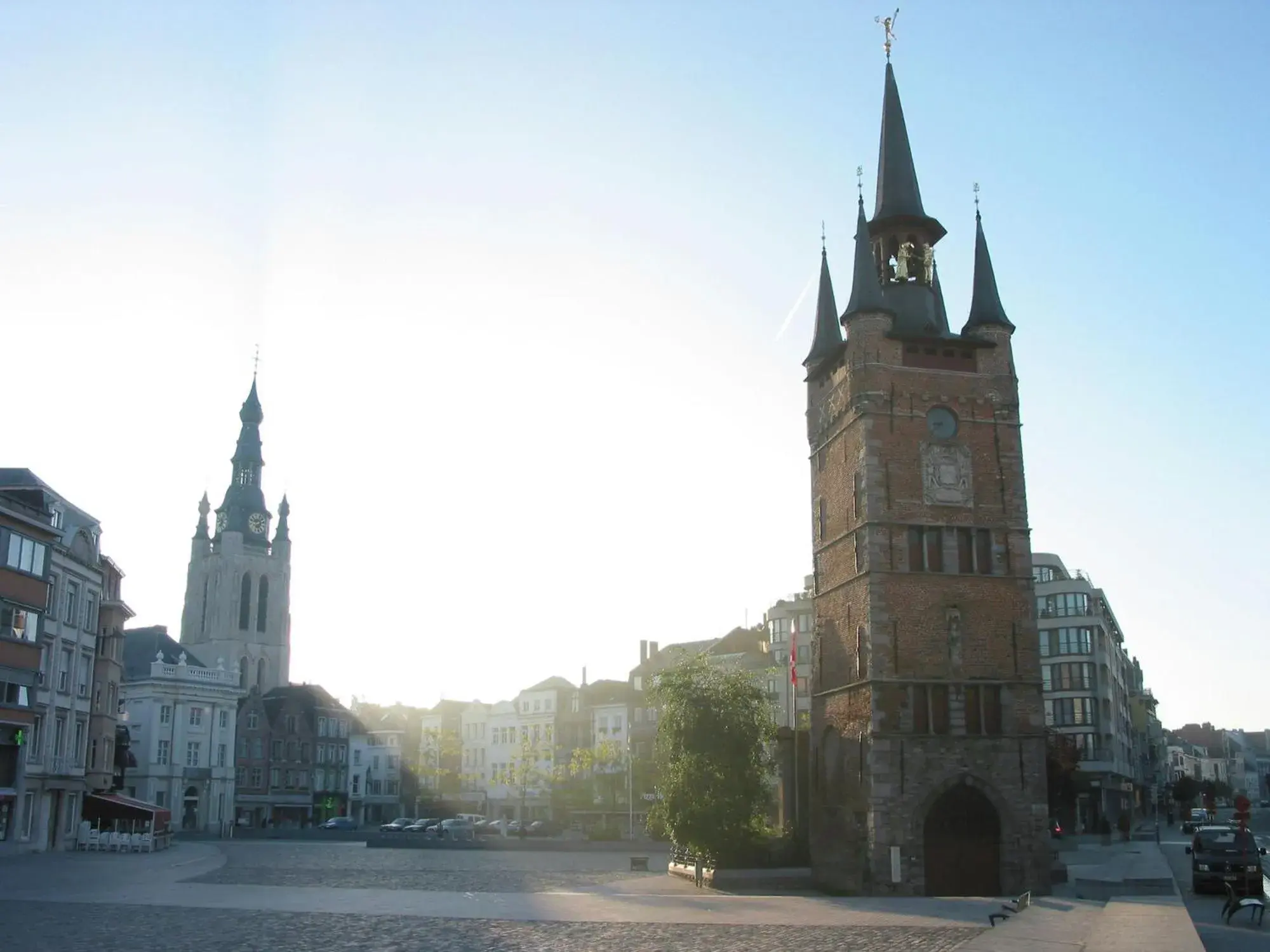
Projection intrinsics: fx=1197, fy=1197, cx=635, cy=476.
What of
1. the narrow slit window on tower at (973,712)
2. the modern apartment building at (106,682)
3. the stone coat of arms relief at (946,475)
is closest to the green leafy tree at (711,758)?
the narrow slit window on tower at (973,712)

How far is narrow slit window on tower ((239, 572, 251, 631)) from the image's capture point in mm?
129012

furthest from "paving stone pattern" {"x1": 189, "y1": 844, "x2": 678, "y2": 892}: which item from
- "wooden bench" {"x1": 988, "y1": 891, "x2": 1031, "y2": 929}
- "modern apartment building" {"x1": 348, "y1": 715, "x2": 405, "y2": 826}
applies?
"modern apartment building" {"x1": 348, "y1": 715, "x2": 405, "y2": 826}

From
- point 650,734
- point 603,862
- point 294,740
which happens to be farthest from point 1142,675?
point 603,862

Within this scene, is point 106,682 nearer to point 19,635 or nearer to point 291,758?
point 19,635

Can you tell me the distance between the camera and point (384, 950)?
2155 cm

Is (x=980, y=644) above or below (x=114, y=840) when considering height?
above

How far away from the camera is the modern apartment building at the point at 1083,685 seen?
304 feet

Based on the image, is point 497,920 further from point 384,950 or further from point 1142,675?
point 1142,675

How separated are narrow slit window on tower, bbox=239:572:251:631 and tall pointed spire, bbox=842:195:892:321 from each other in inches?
3967

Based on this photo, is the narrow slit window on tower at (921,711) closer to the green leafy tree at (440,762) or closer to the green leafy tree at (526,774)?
the green leafy tree at (526,774)

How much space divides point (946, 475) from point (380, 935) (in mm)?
25798

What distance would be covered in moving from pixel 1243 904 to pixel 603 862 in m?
32.1

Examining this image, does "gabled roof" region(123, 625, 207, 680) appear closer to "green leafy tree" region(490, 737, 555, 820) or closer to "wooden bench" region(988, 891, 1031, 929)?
"green leafy tree" region(490, 737, 555, 820)

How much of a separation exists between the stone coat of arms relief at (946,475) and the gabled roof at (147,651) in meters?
70.3
